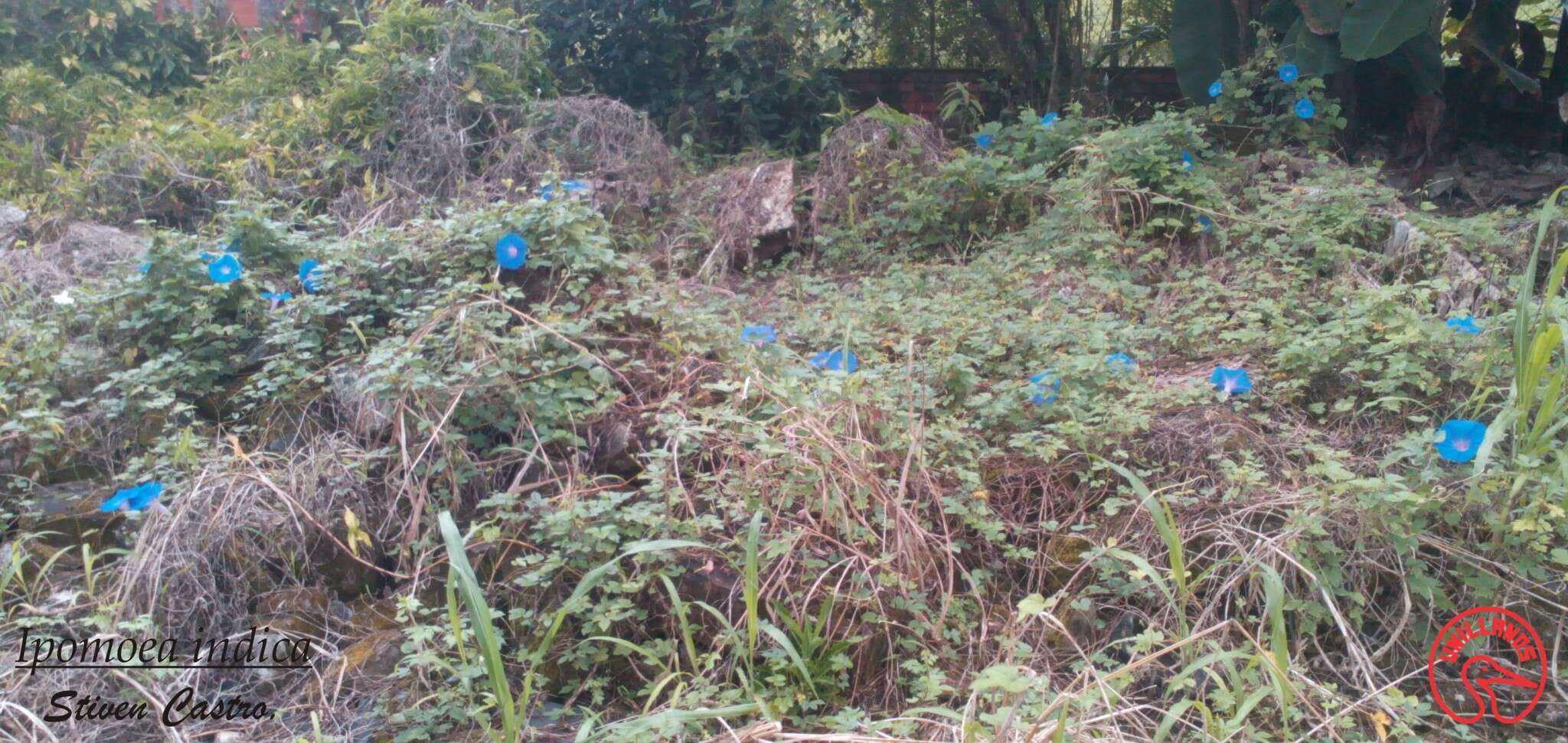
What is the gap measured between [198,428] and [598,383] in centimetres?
121

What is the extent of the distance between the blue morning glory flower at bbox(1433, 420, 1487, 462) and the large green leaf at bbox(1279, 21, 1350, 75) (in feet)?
11.5

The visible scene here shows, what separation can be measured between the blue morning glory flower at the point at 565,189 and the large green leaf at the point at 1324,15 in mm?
3745

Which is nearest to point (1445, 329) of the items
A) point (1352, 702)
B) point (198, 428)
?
point (1352, 702)

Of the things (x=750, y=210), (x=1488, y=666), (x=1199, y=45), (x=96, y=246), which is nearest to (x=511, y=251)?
(x=750, y=210)

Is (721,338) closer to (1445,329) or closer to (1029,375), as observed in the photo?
(1029,375)

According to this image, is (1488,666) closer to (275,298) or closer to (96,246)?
(275,298)

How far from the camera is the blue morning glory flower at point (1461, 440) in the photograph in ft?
7.85

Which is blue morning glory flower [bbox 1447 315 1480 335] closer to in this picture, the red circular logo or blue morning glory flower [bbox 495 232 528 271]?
the red circular logo

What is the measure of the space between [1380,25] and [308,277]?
4832 millimetres

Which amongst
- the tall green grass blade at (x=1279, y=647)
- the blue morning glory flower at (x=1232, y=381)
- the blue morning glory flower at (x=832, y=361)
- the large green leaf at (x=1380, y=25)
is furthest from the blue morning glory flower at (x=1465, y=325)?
the large green leaf at (x=1380, y=25)

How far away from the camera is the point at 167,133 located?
5129 mm

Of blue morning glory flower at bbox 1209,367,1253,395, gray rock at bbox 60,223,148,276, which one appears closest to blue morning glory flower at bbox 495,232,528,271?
gray rock at bbox 60,223,148,276

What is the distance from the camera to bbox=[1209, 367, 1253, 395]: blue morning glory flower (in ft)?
9.73

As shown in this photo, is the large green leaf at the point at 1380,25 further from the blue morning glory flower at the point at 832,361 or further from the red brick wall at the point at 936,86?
the blue morning glory flower at the point at 832,361
